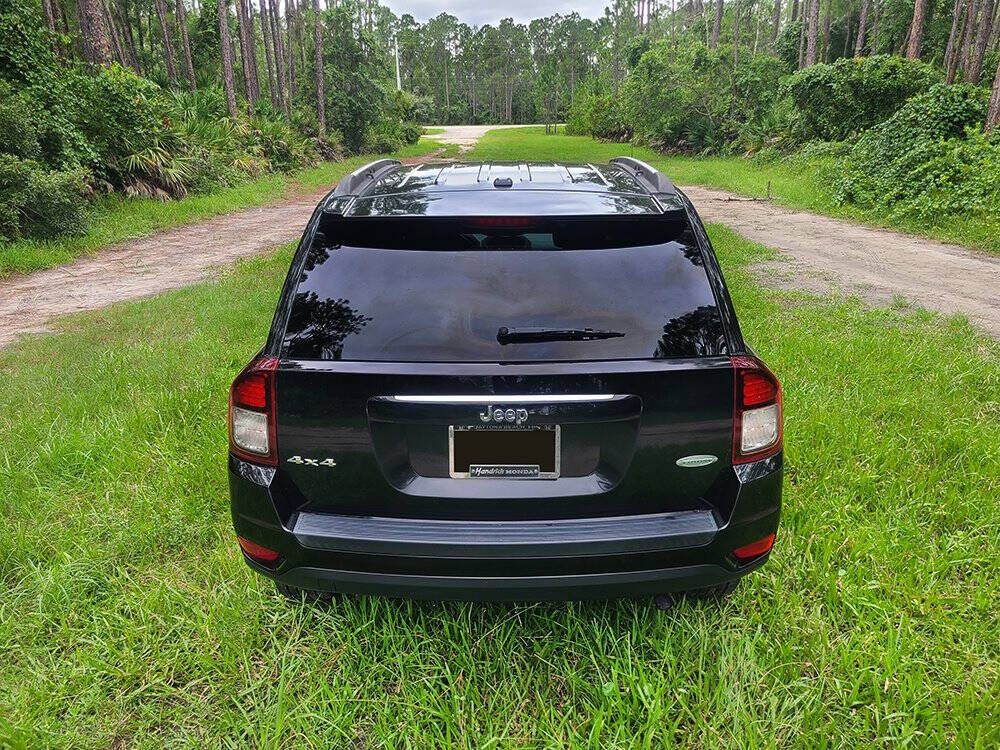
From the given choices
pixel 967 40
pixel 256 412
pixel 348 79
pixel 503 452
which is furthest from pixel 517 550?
pixel 348 79

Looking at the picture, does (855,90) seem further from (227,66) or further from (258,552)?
(258,552)

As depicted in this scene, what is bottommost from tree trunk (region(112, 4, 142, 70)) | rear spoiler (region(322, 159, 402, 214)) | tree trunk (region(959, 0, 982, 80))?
rear spoiler (region(322, 159, 402, 214))

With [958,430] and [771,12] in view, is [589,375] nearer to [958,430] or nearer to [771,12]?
[958,430]

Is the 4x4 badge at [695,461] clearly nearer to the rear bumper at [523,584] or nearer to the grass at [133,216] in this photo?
the rear bumper at [523,584]

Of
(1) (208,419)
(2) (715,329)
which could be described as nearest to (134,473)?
(1) (208,419)

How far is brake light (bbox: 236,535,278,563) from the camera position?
2.07 metres

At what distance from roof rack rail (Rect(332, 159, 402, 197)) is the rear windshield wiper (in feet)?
3.14

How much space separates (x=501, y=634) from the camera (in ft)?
7.75

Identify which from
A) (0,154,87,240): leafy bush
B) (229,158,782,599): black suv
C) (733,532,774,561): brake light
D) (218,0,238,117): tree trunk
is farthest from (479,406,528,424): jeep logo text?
(218,0,238,117): tree trunk

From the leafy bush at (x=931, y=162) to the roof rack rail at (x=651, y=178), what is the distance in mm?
9894

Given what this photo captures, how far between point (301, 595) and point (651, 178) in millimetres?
2164

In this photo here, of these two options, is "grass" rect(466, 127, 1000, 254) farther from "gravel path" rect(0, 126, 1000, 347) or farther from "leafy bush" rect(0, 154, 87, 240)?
"leafy bush" rect(0, 154, 87, 240)

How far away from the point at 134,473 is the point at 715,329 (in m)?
3.12

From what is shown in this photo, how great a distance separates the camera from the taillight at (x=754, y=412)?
197 centimetres
